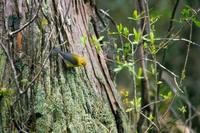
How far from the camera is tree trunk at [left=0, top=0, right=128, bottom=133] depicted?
10.2ft

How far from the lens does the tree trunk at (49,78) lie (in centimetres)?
310

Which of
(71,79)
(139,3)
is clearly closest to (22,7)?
A: (71,79)

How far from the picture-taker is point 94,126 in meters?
3.30

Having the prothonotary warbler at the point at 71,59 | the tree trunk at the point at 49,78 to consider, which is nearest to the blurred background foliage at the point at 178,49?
the tree trunk at the point at 49,78

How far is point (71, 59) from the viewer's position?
319 cm

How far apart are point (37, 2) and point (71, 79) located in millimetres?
504

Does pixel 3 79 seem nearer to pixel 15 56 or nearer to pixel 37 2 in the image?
pixel 15 56

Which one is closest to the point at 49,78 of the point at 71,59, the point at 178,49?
the point at 71,59

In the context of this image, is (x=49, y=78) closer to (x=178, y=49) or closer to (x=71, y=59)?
(x=71, y=59)

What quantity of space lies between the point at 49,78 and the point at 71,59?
17 centimetres

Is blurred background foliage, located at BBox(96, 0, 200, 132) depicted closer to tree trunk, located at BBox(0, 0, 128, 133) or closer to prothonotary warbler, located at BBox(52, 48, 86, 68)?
tree trunk, located at BBox(0, 0, 128, 133)

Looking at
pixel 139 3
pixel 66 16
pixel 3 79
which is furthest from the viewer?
pixel 139 3

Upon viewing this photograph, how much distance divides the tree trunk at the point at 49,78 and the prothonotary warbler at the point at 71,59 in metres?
0.04

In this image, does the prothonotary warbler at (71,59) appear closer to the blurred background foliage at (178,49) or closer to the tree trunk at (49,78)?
the tree trunk at (49,78)
